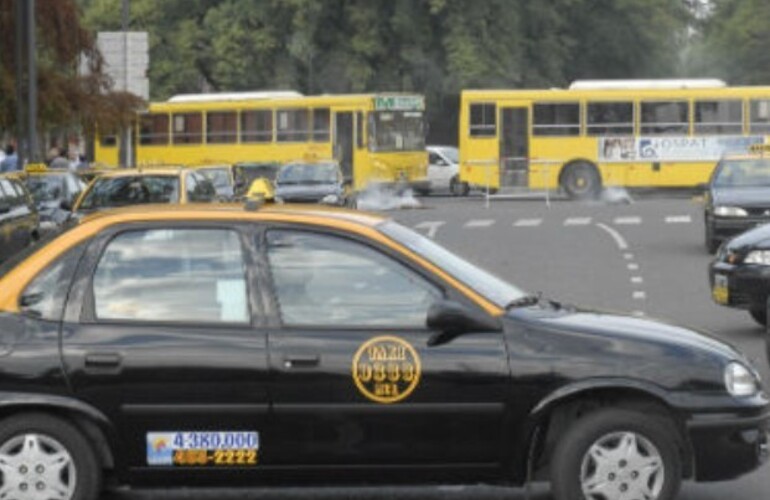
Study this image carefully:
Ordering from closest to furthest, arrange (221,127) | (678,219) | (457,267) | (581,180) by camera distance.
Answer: (457,267) → (678,219) → (581,180) → (221,127)

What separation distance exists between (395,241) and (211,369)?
99 cm

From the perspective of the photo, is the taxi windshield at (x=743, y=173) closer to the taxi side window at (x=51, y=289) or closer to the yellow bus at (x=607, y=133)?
the yellow bus at (x=607, y=133)

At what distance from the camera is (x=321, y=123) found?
1885 inches

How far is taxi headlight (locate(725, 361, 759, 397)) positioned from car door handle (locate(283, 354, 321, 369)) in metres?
1.78

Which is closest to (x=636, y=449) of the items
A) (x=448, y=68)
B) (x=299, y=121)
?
(x=299, y=121)

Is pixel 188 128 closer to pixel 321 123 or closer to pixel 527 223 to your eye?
pixel 321 123

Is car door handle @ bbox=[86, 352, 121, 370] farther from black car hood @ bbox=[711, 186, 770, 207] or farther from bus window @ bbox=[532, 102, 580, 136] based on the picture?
bus window @ bbox=[532, 102, 580, 136]

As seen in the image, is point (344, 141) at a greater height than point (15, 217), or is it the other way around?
point (344, 141)

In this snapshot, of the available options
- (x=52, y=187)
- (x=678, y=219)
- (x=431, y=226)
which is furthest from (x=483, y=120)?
(x=52, y=187)

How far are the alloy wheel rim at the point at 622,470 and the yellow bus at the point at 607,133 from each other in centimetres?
3615

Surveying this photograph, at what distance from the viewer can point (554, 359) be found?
743 cm

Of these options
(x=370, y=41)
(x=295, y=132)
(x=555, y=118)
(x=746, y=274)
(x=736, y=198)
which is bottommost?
(x=746, y=274)

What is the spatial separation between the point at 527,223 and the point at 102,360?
27.6 m

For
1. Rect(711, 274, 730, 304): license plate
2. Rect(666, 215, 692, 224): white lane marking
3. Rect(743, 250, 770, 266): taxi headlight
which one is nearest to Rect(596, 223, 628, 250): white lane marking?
Rect(666, 215, 692, 224): white lane marking
